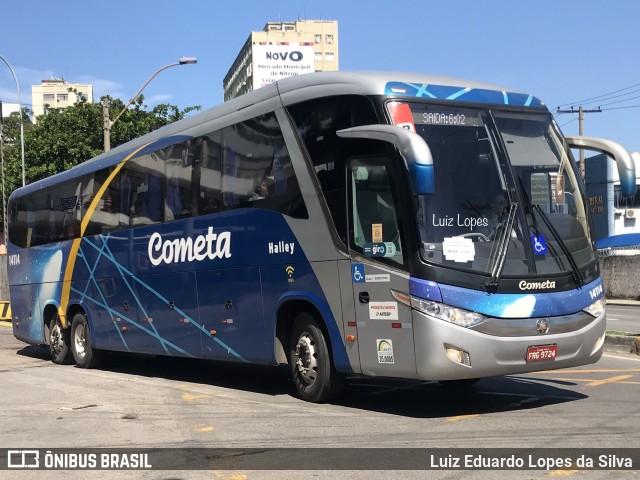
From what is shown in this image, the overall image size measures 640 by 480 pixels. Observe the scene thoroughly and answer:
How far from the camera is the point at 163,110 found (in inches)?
1647

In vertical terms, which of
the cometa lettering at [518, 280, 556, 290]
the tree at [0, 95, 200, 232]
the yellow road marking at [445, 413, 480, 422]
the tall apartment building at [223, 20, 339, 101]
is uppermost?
the tall apartment building at [223, 20, 339, 101]

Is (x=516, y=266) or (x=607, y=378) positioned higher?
(x=516, y=266)

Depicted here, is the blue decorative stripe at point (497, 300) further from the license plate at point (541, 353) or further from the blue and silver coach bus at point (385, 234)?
the license plate at point (541, 353)

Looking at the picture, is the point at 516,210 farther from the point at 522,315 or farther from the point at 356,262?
the point at 356,262

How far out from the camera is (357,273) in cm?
848

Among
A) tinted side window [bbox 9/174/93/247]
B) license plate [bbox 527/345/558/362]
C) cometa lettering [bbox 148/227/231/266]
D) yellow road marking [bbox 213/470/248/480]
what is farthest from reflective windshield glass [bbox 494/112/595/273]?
tinted side window [bbox 9/174/93/247]

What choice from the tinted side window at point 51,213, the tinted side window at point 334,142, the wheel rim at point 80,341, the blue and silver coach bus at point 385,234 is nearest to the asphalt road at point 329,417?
the blue and silver coach bus at point 385,234

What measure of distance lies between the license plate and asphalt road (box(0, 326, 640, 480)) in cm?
59

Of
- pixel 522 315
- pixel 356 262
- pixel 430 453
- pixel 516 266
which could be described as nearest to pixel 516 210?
pixel 516 266

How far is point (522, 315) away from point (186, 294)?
5571 millimetres

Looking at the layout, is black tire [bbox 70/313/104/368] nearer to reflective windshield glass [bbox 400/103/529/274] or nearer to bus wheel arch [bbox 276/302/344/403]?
bus wheel arch [bbox 276/302/344/403]

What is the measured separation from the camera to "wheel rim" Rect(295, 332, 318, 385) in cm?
923

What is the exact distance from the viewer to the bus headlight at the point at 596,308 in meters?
8.44

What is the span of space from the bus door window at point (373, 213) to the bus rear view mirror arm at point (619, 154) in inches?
99.9
